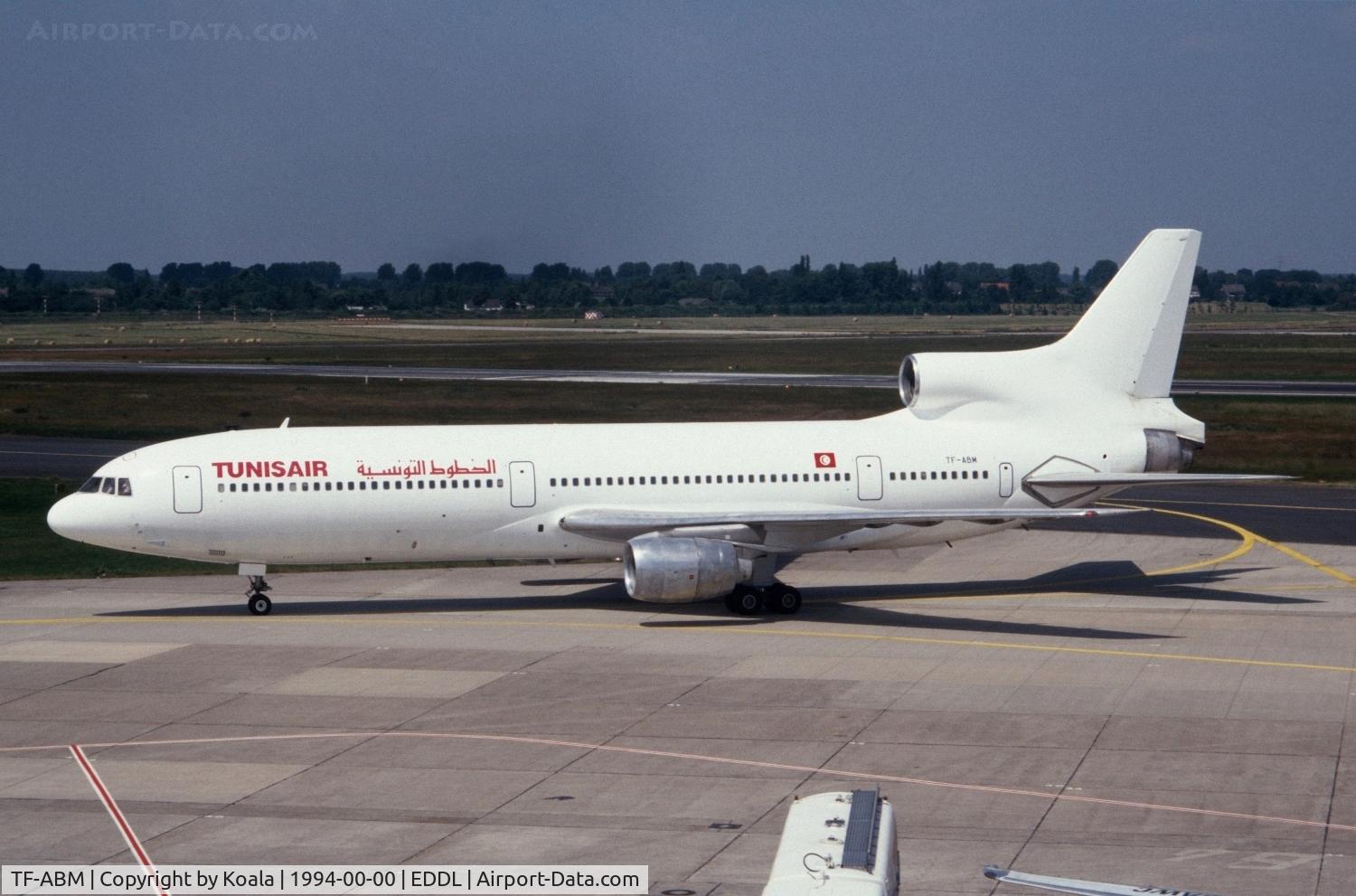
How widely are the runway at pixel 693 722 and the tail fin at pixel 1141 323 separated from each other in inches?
213

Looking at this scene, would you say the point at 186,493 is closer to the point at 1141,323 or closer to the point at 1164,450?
the point at 1164,450

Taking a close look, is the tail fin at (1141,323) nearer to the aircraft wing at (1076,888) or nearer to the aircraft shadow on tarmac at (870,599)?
the aircraft shadow on tarmac at (870,599)

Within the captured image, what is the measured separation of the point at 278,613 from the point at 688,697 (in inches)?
506

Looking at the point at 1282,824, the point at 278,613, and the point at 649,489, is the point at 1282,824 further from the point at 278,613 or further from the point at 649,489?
the point at 278,613

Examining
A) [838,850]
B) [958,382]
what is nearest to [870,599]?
[958,382]

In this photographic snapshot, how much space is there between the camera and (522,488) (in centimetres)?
3578

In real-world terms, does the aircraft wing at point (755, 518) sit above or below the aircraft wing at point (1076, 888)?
below

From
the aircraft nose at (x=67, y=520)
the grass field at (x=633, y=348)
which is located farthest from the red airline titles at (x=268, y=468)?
the grass field at (x=633, y=348)

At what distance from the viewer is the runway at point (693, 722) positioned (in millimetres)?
20047

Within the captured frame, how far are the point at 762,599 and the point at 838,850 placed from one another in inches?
938

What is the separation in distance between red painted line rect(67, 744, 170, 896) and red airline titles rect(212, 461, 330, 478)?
34.6 feet

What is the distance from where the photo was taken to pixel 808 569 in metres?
42.5

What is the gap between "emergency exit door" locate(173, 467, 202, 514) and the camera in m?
34.6

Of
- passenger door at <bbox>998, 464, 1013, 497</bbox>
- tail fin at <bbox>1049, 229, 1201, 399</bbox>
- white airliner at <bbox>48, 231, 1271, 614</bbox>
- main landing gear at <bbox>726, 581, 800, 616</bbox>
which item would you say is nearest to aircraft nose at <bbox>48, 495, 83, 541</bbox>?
white airliner at <bbox>48, 231, 1271, 614</bbox>
